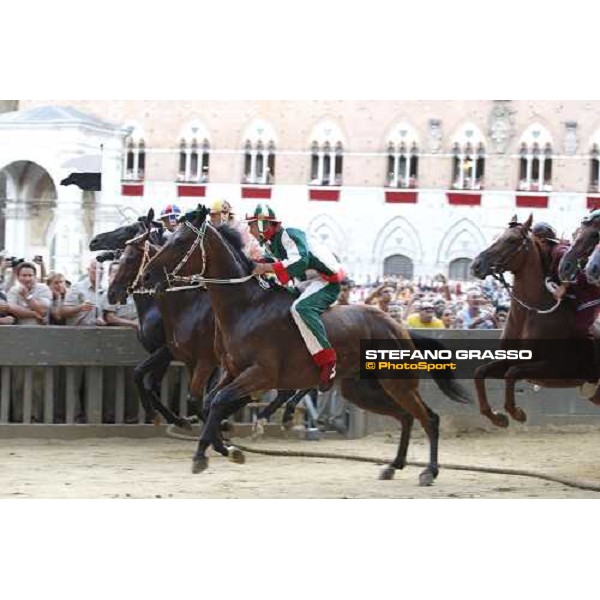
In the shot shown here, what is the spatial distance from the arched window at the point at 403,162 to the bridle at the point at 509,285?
854mm

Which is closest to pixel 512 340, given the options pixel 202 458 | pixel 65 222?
pixel 202 458

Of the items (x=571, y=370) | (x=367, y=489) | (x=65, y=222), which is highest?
(x=65, y=222)

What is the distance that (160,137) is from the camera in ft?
40.5

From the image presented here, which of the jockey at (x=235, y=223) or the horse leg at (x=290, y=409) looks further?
the horse leg at (x=290, y=409)

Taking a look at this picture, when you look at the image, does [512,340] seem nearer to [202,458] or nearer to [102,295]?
Answer: [202,458]

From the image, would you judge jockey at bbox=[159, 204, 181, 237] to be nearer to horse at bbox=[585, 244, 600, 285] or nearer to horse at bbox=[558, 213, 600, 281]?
horse at bbox=[558, 213, 600, 281]

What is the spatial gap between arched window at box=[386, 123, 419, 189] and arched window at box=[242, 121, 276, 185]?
0.87 metres

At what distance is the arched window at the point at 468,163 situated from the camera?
12252 mm

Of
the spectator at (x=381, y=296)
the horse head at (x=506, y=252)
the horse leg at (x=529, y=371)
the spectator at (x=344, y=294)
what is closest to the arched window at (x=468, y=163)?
the horse head at (x=506, y=252)

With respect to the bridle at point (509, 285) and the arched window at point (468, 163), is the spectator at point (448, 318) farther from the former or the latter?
the arched window at point (468, 163)

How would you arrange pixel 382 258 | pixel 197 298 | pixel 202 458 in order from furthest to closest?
pixel 197 298 < pixel 382 258 < pixel 202 458

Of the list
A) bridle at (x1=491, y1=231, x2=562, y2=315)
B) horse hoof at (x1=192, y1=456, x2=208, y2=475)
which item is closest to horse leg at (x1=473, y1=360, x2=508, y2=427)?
bridle at (x1=491, y1=231, x2=562, y2=315)

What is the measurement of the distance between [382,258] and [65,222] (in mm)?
2381

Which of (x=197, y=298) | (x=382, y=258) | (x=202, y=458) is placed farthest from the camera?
(x=197, y=298)
